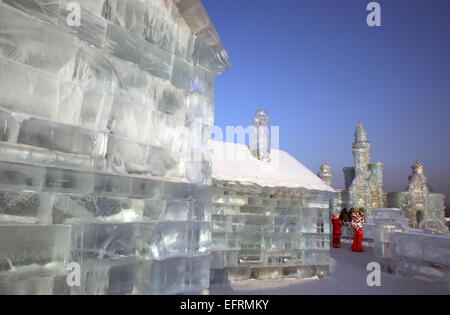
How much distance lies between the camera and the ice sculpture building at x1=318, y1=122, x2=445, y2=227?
29.5 meters

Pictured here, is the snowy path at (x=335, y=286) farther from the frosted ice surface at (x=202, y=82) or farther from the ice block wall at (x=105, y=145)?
the frosted ice surface at (x=202, y=82)

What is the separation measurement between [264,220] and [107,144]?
497 centimetres

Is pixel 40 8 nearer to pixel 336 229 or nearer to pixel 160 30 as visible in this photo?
pixel 160 30

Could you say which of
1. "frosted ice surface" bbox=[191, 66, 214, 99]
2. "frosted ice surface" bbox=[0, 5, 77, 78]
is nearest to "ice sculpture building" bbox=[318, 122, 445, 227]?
"frosted ice surface" bbox=[191, 66, 214, 99]

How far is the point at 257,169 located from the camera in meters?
7.21

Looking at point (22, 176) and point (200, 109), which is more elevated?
point (200, 109)

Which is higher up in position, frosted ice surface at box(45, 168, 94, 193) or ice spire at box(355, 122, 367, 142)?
ice spire at box(355, 122, 367, 142)

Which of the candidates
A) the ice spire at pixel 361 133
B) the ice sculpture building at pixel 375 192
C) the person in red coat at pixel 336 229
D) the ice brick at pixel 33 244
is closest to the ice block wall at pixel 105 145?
the ice brick at pixel 33 244

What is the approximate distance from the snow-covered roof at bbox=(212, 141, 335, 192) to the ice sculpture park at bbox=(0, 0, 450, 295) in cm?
257

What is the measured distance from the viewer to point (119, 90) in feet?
10.1

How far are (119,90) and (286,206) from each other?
549 cm

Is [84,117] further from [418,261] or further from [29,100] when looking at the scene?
[418,261]

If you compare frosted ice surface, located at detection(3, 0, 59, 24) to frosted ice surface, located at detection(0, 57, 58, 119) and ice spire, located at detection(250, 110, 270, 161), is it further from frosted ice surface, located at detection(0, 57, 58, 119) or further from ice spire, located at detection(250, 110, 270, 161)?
ice spire, located at detection(250, 110, 270, 161)

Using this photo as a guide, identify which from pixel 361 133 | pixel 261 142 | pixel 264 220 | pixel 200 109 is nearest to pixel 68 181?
pixel 200 109
